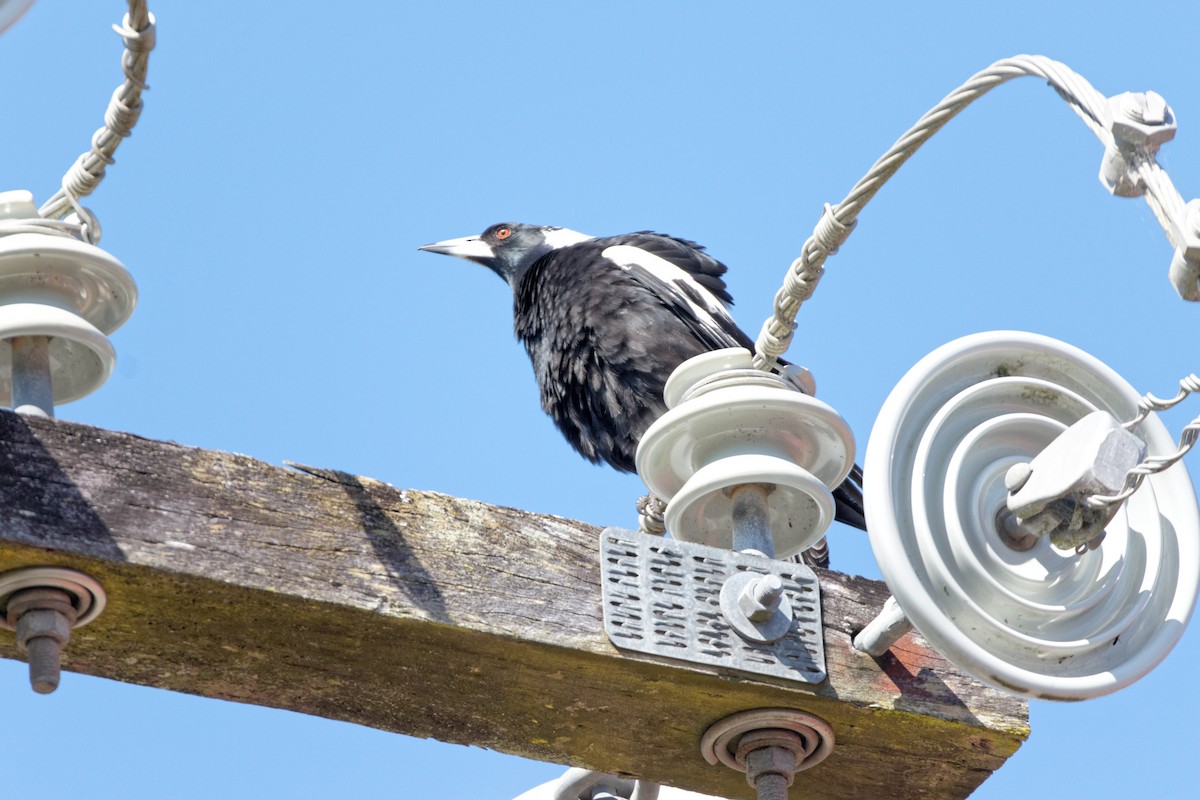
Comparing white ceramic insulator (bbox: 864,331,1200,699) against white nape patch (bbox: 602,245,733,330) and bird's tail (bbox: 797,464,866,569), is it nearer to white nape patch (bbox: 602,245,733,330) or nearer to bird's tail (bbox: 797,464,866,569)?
bird's tail (bbox: 797,464,866,569)

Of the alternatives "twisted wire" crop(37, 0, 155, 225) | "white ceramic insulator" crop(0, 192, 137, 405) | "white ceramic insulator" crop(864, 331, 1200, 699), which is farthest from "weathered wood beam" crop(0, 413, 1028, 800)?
"twisted wire" crop(37, 0, 155, 225)

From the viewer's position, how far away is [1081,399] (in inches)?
100

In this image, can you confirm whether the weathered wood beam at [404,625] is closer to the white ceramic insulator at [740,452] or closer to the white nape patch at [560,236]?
the white ceramic insulator at [740,452]

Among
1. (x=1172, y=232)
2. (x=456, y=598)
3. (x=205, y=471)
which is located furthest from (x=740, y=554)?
(x=1172, y=232)

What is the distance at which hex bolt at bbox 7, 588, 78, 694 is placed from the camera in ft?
8.04

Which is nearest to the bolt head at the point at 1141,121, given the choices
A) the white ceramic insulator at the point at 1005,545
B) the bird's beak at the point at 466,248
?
the white ceramic insulator at the point at 1005,545

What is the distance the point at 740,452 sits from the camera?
289 centimetres

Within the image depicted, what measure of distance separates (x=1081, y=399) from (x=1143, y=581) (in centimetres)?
25

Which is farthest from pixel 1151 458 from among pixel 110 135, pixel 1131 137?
pixel 110 135

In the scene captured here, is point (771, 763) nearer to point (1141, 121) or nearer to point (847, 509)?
point (1141, 121)

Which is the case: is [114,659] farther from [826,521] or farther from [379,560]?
[826,521]

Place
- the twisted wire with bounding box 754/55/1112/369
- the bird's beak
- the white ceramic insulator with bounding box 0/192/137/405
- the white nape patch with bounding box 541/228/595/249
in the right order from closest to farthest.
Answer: the twisted wire with bounding box 754/55/1112/369 < the white ceramic insulator with bounding box 0/192/137/405 < the white nape patch with bounding box 541/228/595/249 < the bird's beak

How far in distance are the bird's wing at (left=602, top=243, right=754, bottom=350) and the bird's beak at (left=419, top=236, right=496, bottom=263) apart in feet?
5.97

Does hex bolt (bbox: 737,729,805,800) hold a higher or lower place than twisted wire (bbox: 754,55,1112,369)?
lower
